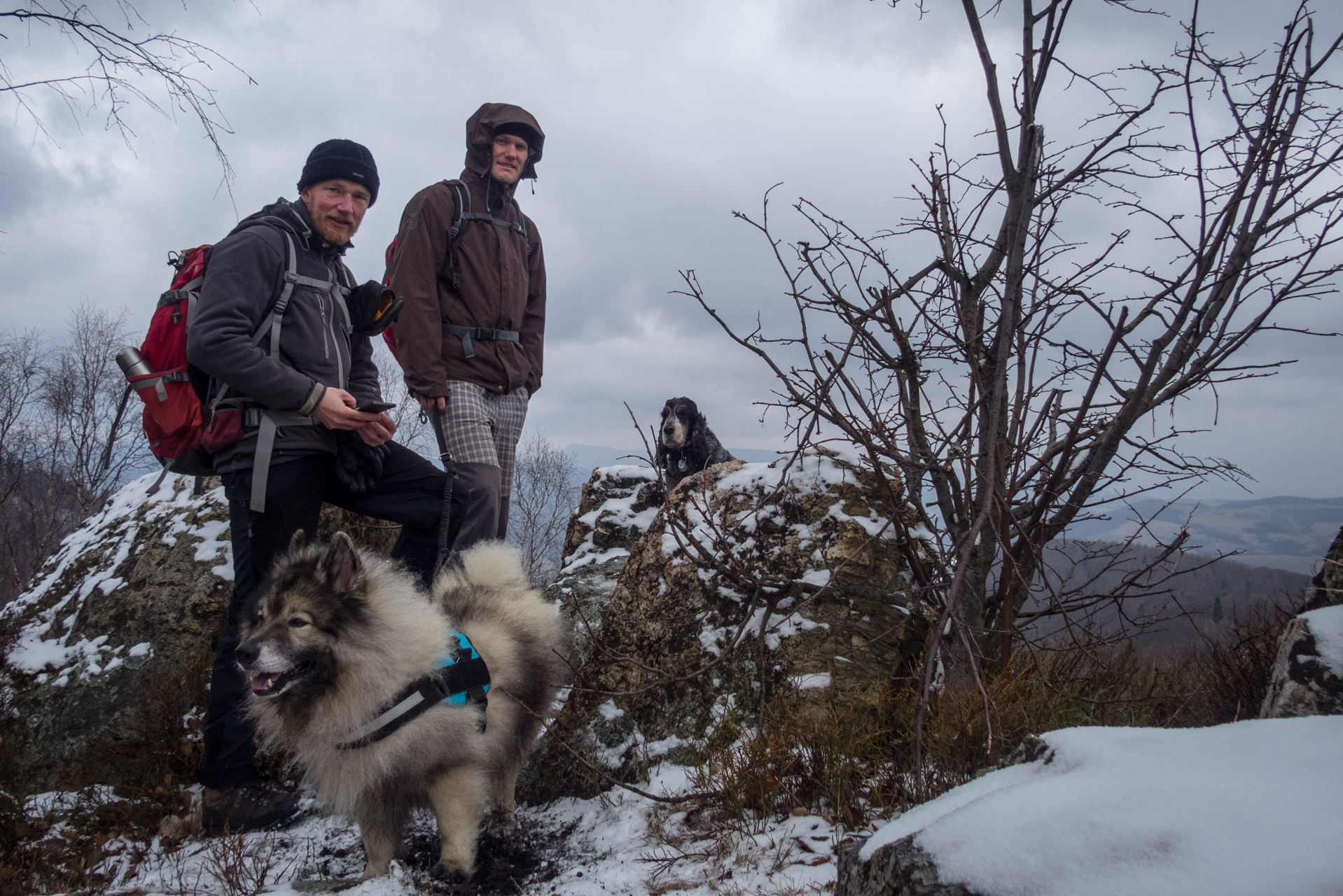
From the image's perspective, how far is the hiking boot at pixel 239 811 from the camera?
3.34 meters

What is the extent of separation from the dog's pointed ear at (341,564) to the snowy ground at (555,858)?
1110 mm

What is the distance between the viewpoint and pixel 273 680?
2758mm

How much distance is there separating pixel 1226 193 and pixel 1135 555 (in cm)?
166

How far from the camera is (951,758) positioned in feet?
8.57

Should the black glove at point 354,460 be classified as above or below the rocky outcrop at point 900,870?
above

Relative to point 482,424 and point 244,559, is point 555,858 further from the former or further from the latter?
point 482,424

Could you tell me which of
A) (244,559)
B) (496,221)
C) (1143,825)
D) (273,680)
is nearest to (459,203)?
(496,221)

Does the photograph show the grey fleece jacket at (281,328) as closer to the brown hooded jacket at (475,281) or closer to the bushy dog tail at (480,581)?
the brown hooded jacket at (475,281)

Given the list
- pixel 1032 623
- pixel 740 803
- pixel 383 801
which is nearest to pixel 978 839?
pixel 740 803

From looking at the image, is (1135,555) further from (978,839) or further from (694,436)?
(694,436)

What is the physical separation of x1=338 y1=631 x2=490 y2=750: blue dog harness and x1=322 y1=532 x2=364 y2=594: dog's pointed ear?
0.51 m

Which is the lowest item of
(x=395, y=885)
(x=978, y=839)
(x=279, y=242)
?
(x=395, y=885)

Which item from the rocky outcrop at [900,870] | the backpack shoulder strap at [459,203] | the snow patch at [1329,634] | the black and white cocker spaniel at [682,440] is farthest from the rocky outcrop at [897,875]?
the black and white cocker spaniel at [682,440]

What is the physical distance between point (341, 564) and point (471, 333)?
5.93 ft
